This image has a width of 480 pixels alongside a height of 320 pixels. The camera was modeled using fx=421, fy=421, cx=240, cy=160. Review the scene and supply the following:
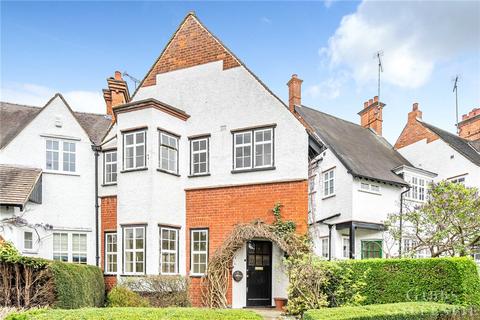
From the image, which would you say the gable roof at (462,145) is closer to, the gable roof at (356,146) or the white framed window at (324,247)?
the gable roof at (356,146)

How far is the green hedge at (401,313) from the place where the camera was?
9.38 metres

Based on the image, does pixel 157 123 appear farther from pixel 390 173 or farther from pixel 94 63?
pixel 390 173

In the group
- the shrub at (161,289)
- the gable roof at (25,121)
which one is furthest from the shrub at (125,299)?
the gable roof at (25,121)

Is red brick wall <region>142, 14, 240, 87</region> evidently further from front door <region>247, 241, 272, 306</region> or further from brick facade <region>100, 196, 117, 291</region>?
front door <region>247, 241, 272, 306</region>

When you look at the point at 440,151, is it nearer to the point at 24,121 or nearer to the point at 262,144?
the point at 262,144

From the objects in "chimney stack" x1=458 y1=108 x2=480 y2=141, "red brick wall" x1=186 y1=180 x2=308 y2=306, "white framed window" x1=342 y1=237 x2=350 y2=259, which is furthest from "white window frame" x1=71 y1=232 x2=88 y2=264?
"chimney stack" x1=458 y1=108 x2=480 y2=141

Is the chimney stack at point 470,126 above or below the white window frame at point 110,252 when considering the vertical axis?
above

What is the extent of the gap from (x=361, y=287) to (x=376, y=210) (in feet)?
19.2

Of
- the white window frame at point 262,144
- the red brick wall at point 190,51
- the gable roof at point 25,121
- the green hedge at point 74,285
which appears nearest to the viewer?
the green hedge at point 74,285

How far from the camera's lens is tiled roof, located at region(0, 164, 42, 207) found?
15227 mm

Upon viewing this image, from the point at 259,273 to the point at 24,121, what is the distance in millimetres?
12021

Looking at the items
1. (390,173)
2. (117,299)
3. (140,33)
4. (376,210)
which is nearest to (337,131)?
(390,173)

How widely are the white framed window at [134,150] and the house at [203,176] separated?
4 centimetres

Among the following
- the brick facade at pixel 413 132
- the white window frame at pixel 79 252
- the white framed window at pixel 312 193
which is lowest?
the white window frame at pixel 79 252
